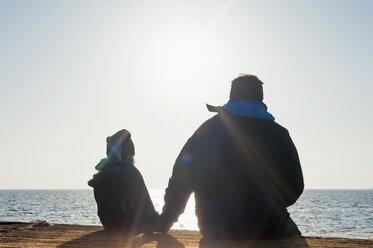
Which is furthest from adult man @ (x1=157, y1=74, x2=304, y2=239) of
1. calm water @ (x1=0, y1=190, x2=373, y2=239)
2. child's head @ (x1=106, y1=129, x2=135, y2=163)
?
child's head @ (x1=106, y1=129, x2=135, y2=163)

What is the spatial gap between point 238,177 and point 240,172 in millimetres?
62

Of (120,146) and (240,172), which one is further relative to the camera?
(120,146)

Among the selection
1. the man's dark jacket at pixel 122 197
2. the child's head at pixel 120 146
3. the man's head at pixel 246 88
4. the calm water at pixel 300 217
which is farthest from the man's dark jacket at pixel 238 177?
the child's head at pixel 120 146

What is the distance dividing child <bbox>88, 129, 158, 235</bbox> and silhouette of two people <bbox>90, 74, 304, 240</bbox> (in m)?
1.99

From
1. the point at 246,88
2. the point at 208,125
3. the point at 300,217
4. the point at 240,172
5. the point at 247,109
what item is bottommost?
the point at 300,217

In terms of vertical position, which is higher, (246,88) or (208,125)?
(246,88)

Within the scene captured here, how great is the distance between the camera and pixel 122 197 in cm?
717

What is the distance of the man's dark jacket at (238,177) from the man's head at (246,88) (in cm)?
29

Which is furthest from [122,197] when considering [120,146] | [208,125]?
[208,125]

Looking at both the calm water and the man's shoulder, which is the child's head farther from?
the man's shoulder

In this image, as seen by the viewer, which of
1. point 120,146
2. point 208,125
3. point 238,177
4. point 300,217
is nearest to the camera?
point 238,177

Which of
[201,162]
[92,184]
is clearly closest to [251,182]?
[201,162]

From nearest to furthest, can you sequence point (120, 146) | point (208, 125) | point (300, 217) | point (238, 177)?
1. point (238, 177)
2. point (208, 125)
3. point (120, 146)
4. point (300, 217)

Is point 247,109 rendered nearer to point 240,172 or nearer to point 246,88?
point 246,88
